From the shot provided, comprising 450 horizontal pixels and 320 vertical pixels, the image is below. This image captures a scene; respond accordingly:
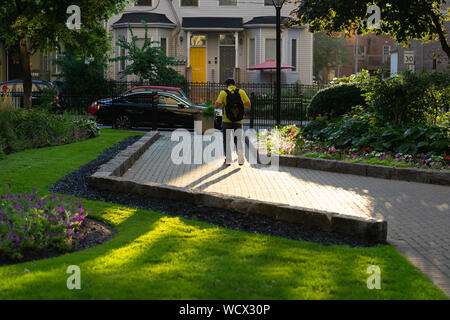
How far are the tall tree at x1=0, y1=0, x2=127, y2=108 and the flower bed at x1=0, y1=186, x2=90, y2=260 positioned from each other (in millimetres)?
11437

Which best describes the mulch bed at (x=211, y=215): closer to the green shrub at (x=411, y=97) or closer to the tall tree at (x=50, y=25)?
the green shrub at (x=411, y=97)

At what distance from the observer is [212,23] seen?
3841 centimetres

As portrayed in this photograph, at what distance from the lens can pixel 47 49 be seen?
68.8 feet

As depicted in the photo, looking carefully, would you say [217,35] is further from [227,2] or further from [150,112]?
[150,112]

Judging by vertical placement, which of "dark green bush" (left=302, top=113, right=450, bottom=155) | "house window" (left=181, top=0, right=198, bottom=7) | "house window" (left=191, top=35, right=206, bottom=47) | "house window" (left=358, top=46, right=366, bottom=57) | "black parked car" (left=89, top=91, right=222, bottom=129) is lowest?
"dark green bush" (left=302, top=113, right=450, bottom=155)

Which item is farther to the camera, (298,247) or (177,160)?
(177,160)

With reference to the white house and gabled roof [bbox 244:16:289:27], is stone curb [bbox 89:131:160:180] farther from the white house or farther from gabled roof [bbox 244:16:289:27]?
gabled roof [bbox 244:16:289:27]

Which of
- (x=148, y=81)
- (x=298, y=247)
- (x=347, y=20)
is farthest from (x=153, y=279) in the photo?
(x=148, y=81)

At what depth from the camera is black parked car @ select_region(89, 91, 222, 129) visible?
24.2 metres

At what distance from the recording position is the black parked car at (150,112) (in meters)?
24.2

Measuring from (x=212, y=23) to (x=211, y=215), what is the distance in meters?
31.7

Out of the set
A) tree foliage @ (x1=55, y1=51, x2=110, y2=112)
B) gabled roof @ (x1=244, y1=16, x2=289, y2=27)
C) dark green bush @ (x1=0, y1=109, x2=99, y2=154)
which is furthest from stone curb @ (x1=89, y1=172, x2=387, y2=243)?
gabled roof @ (x1=244, y1=16, x2=289, y2=27)
